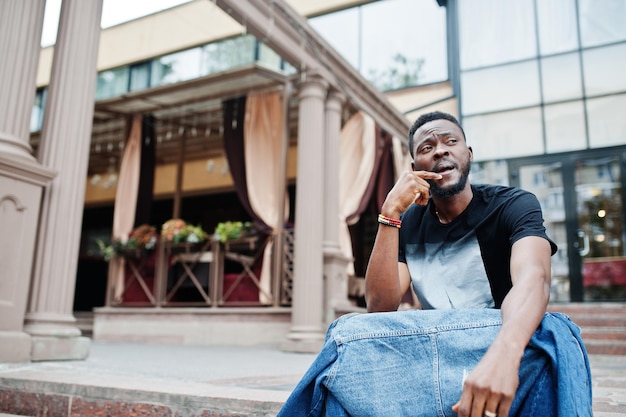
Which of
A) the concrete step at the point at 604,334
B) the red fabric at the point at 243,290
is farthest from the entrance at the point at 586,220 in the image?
the red fabric at the point at 243,290

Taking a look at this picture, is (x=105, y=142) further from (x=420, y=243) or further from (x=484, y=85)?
(x=420, y=243)

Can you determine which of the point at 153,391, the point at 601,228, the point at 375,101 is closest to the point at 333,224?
the point at 375,101

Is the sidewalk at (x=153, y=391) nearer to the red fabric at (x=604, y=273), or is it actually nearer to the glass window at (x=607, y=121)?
the red fabric at (x=604, y=273)

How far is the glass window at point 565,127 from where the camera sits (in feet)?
32.1

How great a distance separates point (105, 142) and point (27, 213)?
27.0ft

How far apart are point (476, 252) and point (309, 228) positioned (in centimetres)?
475

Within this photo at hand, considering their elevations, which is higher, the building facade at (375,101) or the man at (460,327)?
the building facade at (375,101)

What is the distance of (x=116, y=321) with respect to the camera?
779 cm

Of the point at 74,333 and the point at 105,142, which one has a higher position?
the point at 105,142

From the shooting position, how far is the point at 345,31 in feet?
38.2

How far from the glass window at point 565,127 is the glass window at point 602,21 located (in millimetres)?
1263

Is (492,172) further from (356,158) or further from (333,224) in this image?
(333,224)

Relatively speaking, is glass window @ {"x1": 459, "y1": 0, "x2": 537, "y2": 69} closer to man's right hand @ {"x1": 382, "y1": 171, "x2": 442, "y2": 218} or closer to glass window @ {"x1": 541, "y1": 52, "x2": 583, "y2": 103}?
glass window @ {"x1": 541, "y1": 52, "x2": 583, "y2": 103}

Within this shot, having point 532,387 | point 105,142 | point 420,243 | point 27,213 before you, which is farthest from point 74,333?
point 105,142
